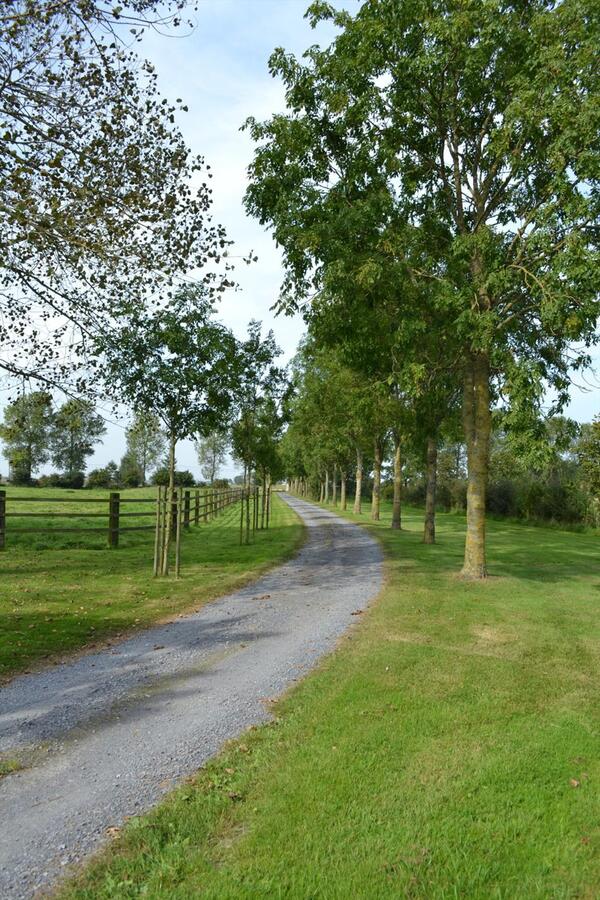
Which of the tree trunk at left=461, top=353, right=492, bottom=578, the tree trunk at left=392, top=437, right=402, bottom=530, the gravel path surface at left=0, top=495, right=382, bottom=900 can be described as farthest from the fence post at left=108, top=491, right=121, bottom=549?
the tree trunk at left=392, top=437, right=402, bottom=530

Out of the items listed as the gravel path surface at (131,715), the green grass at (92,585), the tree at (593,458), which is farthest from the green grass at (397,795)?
the tree at (593,458)

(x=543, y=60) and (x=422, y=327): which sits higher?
(x=543, y=60)

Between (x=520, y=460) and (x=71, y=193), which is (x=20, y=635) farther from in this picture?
(x=520, y=460)

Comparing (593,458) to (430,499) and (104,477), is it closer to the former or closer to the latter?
(430,499)

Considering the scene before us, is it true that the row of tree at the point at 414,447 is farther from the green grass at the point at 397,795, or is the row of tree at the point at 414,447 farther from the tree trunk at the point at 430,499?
the green grass at the point at 397,795

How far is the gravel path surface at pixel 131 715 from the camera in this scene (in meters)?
3.51

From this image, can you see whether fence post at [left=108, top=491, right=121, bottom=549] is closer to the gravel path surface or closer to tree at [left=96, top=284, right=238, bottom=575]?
tree at [left=96, top=284, right=238, bottom=575]

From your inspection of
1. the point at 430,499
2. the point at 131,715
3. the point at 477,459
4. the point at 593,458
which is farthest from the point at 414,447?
the point at 131,715

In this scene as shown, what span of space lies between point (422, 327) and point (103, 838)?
10850 millimetres

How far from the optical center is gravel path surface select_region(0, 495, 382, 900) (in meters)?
3.51

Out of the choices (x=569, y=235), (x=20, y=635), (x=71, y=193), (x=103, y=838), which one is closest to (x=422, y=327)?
(x=569, y=235)

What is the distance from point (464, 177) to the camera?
14273 millimetres

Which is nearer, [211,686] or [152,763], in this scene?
[152,763]

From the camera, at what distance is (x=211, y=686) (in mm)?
6039
